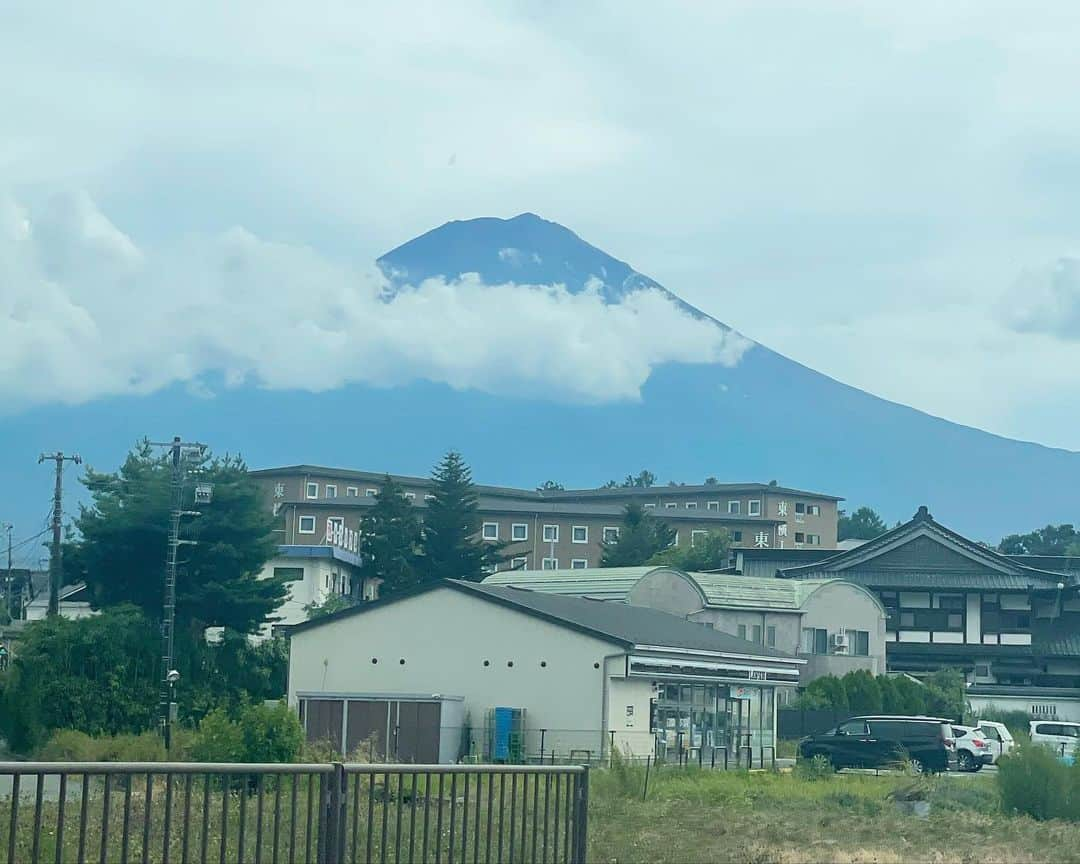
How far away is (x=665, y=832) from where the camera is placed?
19469 mm

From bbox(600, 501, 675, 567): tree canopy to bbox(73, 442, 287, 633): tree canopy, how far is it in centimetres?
4461

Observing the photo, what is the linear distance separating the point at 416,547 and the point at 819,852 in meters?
80.3

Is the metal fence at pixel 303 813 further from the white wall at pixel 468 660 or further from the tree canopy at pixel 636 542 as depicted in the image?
the tree canopy at pixel 636 542

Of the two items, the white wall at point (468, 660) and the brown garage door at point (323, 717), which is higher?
the white wall at point (468, 660)

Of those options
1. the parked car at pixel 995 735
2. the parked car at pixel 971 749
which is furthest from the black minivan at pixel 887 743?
the parked car at pixel 995 735

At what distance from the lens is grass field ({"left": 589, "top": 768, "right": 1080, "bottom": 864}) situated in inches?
672

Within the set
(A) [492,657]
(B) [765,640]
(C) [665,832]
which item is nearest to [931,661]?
(B) [765,640]

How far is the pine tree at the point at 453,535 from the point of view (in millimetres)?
94000

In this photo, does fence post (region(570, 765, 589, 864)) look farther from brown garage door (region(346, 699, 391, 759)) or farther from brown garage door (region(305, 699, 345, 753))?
brown garage door (region(305, 699, 345, 753))

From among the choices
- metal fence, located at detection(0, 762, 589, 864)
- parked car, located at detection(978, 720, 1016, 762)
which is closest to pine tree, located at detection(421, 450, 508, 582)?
parked car, located at detection(978, 720, 1016, 762)

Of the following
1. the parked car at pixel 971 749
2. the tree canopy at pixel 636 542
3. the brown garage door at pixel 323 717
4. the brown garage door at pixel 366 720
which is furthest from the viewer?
the tree canopy at pixel 636 542

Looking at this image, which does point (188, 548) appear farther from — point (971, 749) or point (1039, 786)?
point (1039, 786)

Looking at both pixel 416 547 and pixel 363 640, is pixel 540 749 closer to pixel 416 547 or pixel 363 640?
pixel 363 640

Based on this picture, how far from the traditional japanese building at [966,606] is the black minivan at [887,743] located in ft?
115
